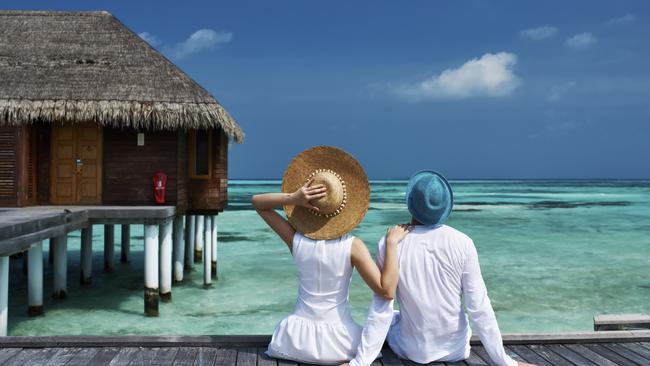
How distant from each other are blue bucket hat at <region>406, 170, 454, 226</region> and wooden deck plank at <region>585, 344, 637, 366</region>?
1671 millimetres

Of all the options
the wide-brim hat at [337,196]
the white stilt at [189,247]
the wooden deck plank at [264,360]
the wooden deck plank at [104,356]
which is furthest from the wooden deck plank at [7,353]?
the white stilt at [189,247]

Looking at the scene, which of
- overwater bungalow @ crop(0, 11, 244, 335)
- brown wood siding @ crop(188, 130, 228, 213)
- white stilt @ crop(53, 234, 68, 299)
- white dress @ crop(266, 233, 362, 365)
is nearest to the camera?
white dress @ crop(266, 233, 362, 365)

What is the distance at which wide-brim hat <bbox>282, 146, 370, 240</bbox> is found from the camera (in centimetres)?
371

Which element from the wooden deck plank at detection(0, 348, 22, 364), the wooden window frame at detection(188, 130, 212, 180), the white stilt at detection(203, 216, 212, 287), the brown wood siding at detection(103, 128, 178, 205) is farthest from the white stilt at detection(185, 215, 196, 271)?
the wooden deck plank at detection(0, 348, 22, 364)

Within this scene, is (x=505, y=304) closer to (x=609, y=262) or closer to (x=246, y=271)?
(x=246, y=271)

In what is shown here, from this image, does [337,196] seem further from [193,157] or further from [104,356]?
[193,157]

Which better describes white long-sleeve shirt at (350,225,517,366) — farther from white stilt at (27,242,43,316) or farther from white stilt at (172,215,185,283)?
white stilt at (172,215,185,283)

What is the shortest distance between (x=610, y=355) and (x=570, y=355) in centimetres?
29

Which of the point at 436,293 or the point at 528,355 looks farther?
the point at 528,355

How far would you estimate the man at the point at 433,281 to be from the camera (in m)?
3.67

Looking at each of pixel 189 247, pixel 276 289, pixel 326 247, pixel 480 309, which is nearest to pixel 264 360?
pixel 326 247

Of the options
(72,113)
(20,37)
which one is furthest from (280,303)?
(20,37)

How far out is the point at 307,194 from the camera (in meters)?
3.62

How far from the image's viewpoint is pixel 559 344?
4.55 m
